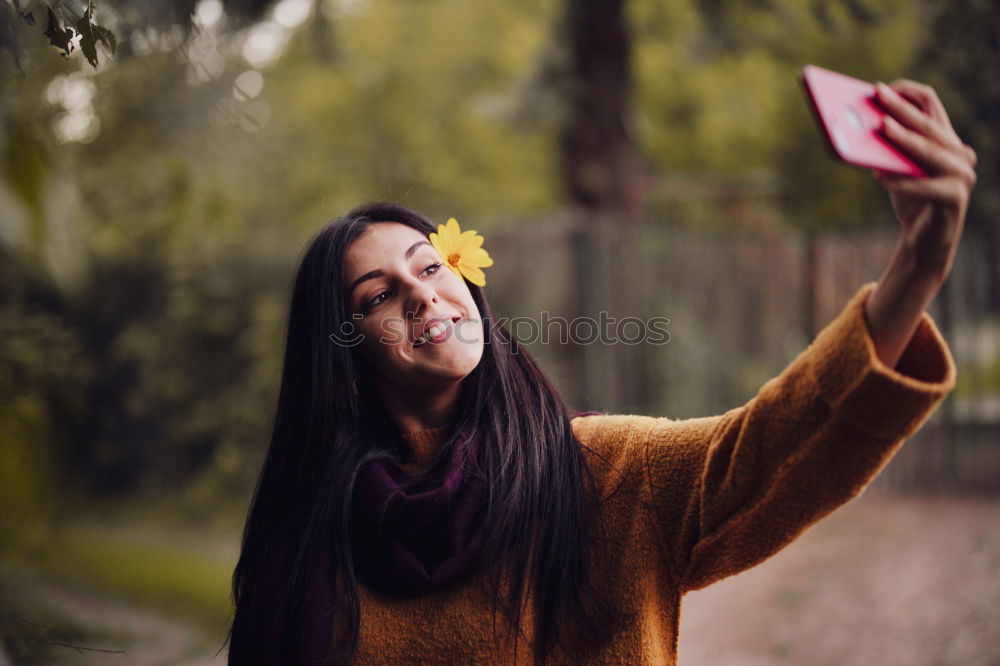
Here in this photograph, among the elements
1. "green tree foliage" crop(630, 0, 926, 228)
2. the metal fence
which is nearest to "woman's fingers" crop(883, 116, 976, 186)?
"green tree foliage" crop(630, 0, 926, 228)

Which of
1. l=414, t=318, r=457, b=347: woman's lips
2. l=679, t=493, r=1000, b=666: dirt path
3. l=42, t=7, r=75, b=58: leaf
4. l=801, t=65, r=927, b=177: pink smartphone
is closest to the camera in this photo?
l=801, t=65, r=927, b=177: pink smartphone

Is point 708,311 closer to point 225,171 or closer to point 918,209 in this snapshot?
point 918,209

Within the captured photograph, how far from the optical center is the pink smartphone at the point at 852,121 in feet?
3.71

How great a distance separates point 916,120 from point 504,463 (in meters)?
1.01

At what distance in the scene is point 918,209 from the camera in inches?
47.4

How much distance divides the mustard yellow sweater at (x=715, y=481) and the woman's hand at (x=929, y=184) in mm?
96

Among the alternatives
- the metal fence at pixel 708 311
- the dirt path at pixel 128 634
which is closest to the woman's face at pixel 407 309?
the dirt path at pixel 128 634

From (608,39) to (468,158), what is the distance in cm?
1056

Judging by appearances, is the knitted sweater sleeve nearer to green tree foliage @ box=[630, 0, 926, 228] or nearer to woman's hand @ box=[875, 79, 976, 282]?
woman's hand @ box=[875, 79, 976, 282]

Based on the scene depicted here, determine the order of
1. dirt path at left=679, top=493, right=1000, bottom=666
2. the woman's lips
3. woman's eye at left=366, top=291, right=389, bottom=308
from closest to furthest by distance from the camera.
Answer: the woman's lips
woman's eye at left=366, top=291, right=389, bottom=308
dirt path at left=679, top=493, right=1000, bottom=666

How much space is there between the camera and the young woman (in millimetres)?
1235

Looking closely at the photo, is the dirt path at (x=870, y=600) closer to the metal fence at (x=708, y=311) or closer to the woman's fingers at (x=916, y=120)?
the metal fence at (x=708, y=311)

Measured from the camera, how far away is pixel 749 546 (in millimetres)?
1475


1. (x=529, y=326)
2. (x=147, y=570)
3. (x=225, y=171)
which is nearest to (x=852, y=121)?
(x=529, y=326)
